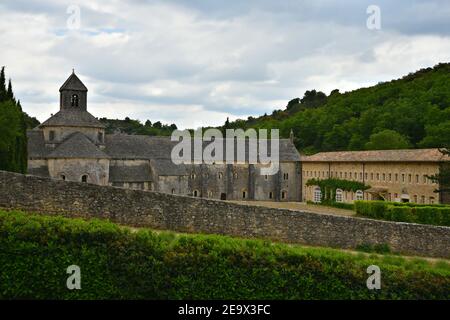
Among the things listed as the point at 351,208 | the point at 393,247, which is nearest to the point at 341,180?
the point at 351,208

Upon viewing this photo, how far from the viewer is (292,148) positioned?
63000mm

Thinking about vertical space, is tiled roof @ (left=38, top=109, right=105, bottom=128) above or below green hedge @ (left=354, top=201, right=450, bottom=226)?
above

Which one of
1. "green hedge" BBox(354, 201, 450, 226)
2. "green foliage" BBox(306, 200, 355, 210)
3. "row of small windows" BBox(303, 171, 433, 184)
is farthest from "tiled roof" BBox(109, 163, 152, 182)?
"green hedge" BBox(354, 201, 450, 226)

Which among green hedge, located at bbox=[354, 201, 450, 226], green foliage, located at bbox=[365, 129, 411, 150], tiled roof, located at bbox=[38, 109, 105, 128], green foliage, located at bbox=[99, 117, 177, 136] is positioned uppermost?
green foliage, located at bbox=[99, 117, 177, 136]

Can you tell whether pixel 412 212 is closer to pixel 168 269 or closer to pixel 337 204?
pixel 337 204

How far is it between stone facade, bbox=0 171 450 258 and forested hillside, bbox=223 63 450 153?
31785mm

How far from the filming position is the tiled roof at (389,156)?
3925cm

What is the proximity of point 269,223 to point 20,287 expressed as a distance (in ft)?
30.8

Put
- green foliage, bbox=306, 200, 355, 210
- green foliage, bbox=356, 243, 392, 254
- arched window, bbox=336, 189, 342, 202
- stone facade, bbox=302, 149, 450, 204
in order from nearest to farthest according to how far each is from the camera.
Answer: green foliage, bbox=356, 243, 392, 254 → stone facade, bbox=302, 149, 450, 204 → green foliage, bbox=306, 200, 355, 210 → arched window, bbox=336, 189, 342, 202

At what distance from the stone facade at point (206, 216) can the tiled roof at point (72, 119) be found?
107 feet

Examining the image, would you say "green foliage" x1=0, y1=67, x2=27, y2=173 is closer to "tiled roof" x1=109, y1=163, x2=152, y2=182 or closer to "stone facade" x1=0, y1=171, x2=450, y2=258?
"tiled roof" x1=109, y1=163, x2=152, y2=182

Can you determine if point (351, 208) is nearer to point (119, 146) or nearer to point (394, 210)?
point (394, 210)

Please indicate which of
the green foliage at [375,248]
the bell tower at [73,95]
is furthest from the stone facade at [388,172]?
the bell tower at [73,95]

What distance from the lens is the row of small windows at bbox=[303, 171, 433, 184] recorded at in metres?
40.9
